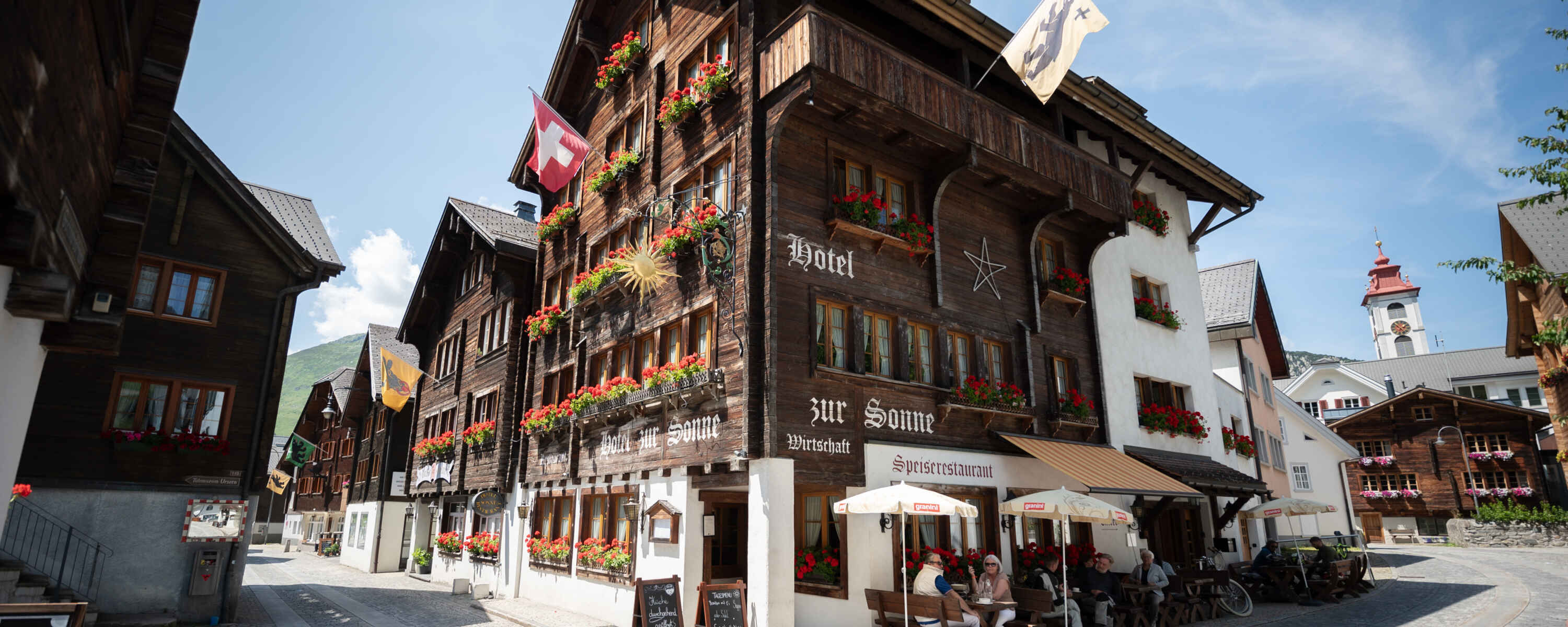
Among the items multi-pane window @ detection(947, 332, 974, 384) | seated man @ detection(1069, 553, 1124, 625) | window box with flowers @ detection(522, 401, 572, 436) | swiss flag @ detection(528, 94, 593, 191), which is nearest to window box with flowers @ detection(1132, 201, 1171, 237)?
multi-pane window @ detection(947, 332, 974, 384)

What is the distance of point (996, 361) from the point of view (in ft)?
54.5

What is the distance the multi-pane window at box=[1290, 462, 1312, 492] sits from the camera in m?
37.6

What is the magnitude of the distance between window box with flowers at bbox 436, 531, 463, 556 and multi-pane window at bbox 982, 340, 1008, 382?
16346 millimetres

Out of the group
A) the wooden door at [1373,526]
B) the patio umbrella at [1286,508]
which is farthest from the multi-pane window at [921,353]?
the wooden door at [1373,526]

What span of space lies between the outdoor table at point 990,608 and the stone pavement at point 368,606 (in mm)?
7333

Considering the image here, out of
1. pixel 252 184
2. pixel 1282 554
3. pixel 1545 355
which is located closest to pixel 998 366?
pixel 1282 554

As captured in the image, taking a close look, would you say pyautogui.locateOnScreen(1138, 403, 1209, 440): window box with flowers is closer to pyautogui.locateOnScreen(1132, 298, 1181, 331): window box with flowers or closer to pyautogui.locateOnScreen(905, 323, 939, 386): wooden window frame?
pyautogui.locateOnScreen(1132, 298, 1181, 331): window box with flowers

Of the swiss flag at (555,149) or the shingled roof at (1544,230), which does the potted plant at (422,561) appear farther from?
the shingled roof at (1544,230)

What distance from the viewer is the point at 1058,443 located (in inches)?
646

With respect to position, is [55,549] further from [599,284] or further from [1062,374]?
[1062,374]

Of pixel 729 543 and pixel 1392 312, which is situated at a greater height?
pixel 1392 312

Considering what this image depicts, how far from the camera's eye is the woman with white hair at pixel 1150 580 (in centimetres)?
1436

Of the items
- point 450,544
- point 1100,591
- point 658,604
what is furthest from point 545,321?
point 1100,591

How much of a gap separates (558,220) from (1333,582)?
20.1m
